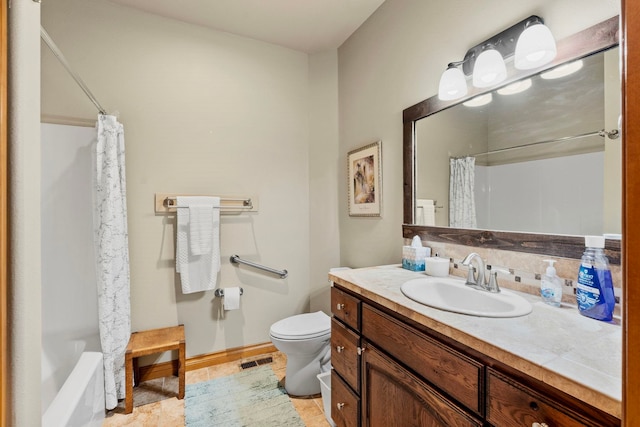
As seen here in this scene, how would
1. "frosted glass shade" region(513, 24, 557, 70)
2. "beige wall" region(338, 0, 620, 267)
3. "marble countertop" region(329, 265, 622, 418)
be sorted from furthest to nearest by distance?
A: "beige wall" region(338, 0, 620, 267) < "frosted glass shade" region(513, 24, 557, 70) < "marble countertop" region(329, 265, 622, 418)

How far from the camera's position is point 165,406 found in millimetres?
1762

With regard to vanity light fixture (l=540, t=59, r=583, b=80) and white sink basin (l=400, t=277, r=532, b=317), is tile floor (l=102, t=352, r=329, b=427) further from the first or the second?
vanity light fixture (l=540, t=59, r=583, b=80)

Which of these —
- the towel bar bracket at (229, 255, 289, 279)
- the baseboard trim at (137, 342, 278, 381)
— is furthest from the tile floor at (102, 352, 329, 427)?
the towel bar bracket at (229, 255, 289, 279)

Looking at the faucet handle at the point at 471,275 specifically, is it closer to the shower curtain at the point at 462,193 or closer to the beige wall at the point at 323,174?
the shower curtain at the point at 462,193

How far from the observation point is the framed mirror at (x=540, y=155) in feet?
3.15

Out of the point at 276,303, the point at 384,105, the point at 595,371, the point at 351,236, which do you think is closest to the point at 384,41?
the point at 384,105

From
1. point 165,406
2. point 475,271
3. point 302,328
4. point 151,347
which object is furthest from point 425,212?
point 165,406

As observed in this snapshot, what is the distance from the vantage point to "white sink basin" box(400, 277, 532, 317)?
3.15 feet

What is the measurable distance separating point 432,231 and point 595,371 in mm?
1041

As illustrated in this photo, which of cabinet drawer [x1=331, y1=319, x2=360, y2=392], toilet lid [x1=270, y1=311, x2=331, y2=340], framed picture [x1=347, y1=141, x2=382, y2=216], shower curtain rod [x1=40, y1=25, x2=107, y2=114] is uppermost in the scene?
shower curtain rod [x1=40, y1=25, x2=107, y2=114]

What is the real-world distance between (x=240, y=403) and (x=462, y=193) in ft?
6.02

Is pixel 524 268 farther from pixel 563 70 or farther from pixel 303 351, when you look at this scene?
pixel 303 351

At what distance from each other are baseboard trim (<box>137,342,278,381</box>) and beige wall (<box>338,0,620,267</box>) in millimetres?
1063

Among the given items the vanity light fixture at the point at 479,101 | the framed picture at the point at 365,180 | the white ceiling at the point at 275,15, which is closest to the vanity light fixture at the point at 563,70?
the vanity light fixture at the point at 479,101
